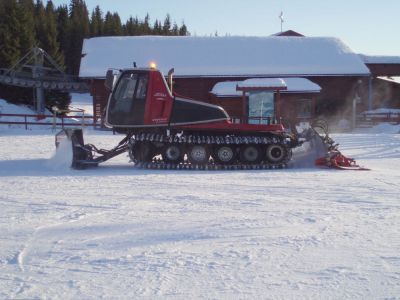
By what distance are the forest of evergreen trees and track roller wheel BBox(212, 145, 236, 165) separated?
28034mm

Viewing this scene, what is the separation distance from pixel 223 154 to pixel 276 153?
1.24 meters

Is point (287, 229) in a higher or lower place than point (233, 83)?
lower

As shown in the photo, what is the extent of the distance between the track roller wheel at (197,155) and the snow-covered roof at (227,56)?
16.4 metres

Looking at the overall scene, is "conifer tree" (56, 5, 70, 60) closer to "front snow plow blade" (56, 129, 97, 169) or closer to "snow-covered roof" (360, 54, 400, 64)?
"snow-covered roof" (360, 54, 400, 64)

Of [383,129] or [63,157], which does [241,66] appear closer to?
[383,129]

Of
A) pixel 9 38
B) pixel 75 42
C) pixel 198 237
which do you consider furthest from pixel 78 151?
pixel 75 42

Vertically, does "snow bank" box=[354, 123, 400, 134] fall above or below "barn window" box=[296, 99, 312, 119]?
below

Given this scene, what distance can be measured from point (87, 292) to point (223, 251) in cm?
152

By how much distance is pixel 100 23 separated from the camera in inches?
2467

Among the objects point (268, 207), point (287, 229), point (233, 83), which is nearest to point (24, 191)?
point (268, 207)

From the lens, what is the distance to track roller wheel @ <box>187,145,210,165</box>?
11.6 meters

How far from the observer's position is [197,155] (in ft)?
38.2

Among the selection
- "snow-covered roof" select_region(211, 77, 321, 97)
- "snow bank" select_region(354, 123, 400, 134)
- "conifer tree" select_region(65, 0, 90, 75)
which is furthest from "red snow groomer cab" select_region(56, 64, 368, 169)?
"conifer tree" select_region(65, 0, 90, 75)

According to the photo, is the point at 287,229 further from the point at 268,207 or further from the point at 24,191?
the point at 24,191
